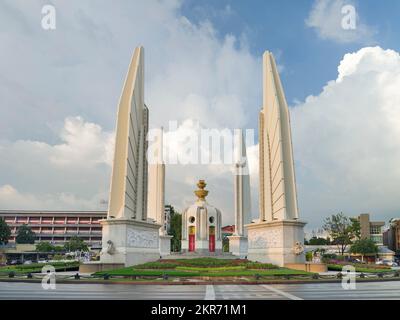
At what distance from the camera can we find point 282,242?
29094 millimetres

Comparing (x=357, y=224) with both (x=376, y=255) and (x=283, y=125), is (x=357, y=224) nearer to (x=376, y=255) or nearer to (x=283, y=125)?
(x=376, y=255)

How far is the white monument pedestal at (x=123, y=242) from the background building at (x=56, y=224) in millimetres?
56140

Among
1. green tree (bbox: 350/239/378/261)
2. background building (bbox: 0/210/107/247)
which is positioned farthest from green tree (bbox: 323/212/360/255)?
background building (bbox: 0/210/107/247)

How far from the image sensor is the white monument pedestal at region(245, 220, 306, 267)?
28.9 meters

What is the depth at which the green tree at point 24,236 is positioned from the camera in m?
75.2

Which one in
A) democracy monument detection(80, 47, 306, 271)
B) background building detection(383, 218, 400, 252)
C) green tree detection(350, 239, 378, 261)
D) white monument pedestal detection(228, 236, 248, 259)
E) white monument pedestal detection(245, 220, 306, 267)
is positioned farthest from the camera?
background building detection(383, 218, 400, 252)

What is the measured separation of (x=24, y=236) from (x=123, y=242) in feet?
179

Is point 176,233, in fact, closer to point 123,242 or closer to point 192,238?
point 192,238

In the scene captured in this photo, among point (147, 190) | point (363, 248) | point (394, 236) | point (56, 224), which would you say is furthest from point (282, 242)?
point (56, 224)

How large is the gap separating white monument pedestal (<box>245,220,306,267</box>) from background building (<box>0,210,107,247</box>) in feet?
188

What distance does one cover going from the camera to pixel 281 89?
33750mm

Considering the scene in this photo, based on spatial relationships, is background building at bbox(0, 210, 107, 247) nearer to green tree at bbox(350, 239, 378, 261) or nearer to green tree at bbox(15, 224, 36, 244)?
green tree at bbox(15, 224, 36, 244)
